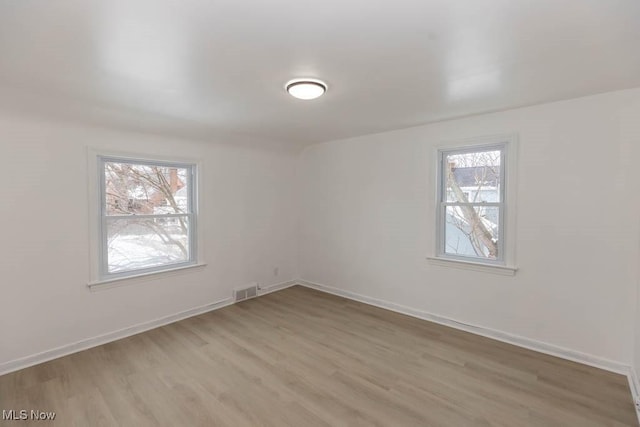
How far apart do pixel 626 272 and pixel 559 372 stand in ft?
3.34

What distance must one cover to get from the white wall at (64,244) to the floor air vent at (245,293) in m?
0.19

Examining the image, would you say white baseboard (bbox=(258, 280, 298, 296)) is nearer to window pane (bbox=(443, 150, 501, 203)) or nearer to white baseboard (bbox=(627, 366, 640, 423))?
window pane (bbox=(443, 150, 501, 203))

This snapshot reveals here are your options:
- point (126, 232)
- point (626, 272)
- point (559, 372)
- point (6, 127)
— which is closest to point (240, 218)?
point (126, 232)

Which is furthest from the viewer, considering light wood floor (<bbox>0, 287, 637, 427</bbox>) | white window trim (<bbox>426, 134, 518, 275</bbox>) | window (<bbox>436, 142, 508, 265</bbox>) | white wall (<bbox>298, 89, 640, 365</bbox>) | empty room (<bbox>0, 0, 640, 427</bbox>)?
window (<bbox>436, 142, 508, 265</bbox>)

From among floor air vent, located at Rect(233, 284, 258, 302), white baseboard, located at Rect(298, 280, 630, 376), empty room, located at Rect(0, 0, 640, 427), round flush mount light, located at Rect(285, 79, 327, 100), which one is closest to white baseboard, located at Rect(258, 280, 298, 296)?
floor air vent, located at Rect(233, 284, 258, 302)

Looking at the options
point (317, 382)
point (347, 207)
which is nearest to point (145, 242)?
point (317, 382)

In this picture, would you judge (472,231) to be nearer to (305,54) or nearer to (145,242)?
(305,54)

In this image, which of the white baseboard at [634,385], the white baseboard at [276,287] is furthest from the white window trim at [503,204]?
the white baseboard at [276,287]

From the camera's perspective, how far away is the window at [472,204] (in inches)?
125

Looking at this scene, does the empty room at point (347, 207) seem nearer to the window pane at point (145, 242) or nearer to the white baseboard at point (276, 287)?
the window pane at point (145, 242)

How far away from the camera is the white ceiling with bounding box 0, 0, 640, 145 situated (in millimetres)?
1431

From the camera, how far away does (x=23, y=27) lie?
61.3 inches

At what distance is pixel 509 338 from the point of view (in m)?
3.08

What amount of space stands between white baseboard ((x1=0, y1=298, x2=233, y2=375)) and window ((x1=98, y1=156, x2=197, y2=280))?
1.97 ft
